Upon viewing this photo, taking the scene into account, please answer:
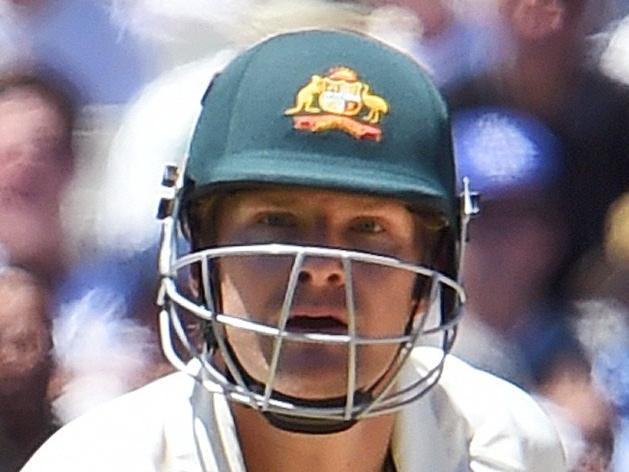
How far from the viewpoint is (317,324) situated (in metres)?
1.00

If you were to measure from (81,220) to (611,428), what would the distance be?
496mm

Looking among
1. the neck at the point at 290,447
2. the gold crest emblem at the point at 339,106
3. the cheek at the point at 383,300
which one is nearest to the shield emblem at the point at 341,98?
the gold crest emblem at the point at 339,106

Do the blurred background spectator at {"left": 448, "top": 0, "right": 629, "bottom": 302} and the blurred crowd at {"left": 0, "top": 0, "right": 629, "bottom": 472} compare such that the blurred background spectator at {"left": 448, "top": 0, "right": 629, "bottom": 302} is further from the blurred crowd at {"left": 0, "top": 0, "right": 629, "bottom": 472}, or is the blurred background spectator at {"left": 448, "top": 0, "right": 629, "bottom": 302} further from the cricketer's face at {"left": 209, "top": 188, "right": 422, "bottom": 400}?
the cricketer's face at {"left": 209, "top": 188, "right": 422, "bottom": 400}

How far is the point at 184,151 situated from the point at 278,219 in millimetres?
364

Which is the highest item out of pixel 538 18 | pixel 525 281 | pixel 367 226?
pixel 538 18

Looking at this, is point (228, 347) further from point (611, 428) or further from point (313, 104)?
point (611, 428)

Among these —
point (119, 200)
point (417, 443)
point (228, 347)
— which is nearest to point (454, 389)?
point (417, 443)

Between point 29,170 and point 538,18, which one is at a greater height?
point 538,18

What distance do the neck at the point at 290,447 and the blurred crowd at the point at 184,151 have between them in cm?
30

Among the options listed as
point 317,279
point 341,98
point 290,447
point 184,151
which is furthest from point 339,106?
point 184,151

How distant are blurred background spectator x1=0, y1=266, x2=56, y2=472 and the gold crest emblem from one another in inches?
17.1

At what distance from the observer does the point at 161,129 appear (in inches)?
53.4

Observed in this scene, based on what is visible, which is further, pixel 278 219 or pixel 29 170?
pixel 29 170

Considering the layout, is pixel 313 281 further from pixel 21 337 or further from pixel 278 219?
pixel 21 337
